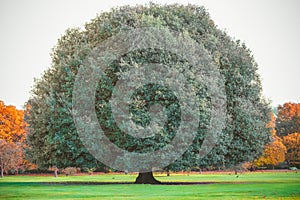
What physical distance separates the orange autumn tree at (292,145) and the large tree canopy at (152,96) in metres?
39.5

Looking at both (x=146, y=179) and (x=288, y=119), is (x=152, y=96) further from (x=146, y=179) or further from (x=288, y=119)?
(x=288, y=119)

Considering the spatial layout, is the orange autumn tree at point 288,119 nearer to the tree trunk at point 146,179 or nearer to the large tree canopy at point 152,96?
the large tree canopy at point 152,96

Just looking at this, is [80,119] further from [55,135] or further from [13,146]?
[13,146]

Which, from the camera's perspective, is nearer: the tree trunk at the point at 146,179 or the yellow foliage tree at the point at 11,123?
the tree trunk at the point at 146,179

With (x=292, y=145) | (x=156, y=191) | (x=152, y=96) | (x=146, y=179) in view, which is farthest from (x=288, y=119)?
(x=156, y=191)

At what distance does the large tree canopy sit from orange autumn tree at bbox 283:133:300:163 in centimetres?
3954

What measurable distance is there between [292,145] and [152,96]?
48859mm

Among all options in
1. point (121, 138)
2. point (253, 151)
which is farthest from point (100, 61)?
point (253, 151)

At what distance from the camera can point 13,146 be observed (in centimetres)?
6612

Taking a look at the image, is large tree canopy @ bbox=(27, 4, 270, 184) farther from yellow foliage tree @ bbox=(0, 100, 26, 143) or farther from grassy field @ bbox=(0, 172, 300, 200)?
→ yellow foliage tree @ bbox=(0, 100, 26, 143)

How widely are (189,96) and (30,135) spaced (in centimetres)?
1423

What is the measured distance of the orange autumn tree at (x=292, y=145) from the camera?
78.6m

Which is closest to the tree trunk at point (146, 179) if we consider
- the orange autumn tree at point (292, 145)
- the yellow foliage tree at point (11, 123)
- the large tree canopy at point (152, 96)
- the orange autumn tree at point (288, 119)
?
the large tree canopy at point (152, 96)

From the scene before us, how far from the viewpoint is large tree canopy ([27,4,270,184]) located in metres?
35.2
